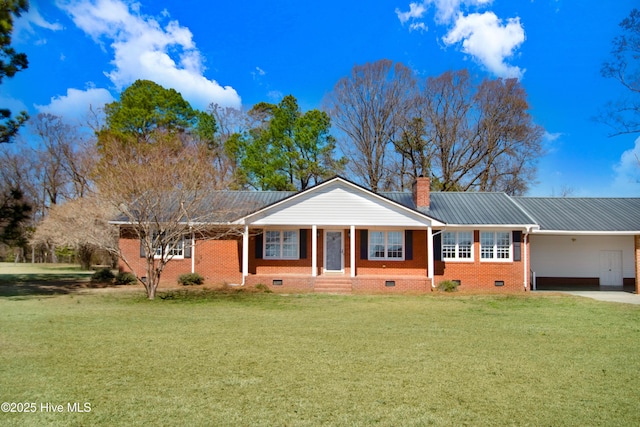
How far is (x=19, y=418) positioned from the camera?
15.9 ft

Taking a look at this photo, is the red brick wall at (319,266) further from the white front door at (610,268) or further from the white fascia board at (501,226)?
the white front door at (610,268)

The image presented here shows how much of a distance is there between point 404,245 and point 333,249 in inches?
130

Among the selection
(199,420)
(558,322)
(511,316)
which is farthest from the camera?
(511,316)

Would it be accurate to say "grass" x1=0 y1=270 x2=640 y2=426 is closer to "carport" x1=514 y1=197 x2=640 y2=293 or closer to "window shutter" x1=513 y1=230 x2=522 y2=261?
"window shutter" x1=513 y1=230 x2=522 y2=261

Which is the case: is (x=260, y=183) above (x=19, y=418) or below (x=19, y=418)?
above

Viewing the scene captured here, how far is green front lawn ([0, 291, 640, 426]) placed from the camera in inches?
201

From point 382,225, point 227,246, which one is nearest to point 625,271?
point 382,225

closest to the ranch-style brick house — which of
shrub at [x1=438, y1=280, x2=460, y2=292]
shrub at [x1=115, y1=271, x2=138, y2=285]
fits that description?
shrub at [x1=115, y1=271, x2=138, y2=285]

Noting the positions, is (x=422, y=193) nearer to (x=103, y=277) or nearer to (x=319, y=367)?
(x=103, y=277)

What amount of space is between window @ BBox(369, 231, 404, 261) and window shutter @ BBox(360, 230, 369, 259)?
16 centimetres

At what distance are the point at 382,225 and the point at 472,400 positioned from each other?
47.9ft

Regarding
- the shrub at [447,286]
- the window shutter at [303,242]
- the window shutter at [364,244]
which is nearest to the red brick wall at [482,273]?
the shrub at [447,286]

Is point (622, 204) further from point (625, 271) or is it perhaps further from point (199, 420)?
point (199, 420)

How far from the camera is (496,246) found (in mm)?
20359
